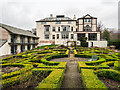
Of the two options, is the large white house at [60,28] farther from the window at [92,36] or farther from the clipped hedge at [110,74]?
the clipped hedge at [110,74]

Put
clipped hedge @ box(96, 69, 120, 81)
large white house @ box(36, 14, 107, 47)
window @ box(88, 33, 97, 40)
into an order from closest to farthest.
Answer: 1. clipped hedge @ box(96, 69, 120, 81)
2. window @ box(88, 33, 97, 40)
3. large white house @ box(36, 14, 107, 47)

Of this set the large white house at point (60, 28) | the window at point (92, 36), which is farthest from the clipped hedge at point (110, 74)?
the window at point (92, 36)

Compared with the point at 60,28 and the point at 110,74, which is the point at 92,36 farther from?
the point at 110,74

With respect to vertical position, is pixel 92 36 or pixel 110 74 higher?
pixel 92 36

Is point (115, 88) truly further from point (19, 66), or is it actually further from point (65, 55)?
point (65, 55)

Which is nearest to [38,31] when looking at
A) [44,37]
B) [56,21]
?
[44,37]

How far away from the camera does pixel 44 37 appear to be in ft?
129

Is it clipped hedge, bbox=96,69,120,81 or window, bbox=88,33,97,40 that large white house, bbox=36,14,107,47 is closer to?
window, bbox=88,33,97,40

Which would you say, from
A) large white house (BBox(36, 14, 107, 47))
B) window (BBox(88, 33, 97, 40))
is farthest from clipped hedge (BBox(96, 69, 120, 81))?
window (BBox(88, 33, 97, 40))

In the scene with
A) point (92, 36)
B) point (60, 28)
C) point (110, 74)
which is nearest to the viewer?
point (110, 74)

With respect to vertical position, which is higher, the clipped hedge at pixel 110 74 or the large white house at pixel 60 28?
the large white house at pixel 60 28

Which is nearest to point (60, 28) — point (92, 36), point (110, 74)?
point (92, 36)

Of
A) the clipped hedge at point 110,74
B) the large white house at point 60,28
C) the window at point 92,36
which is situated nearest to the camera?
the clipped hedge at point 110,74

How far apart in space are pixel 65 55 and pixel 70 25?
25558 mm
